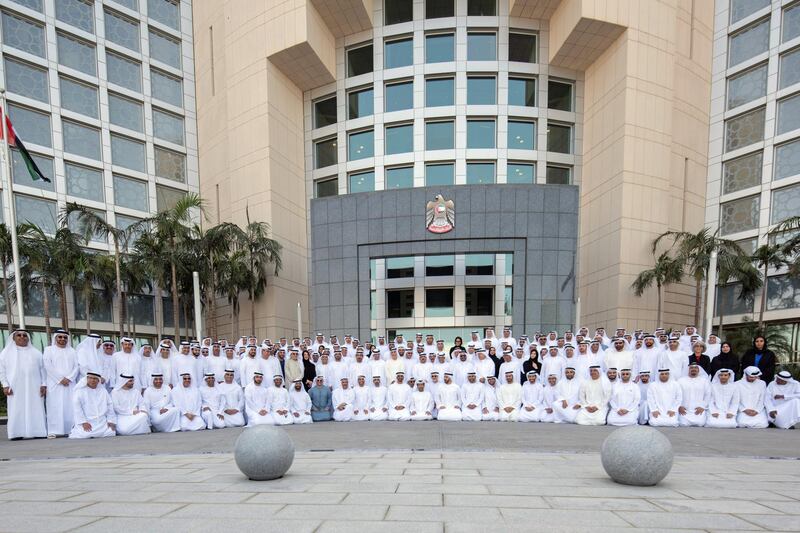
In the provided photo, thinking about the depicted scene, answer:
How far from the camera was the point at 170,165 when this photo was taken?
31594 millimetres

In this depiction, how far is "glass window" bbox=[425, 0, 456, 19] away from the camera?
26.7 m

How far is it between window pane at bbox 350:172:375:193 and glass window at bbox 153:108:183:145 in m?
14.7

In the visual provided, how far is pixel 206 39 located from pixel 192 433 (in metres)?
31.0

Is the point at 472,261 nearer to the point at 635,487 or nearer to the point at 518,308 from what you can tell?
the point at 518,308

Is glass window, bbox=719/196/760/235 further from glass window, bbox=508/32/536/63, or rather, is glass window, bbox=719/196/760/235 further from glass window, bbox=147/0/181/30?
glass window, bbox=147/0/181/30

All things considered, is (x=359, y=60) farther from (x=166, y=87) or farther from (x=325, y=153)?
(x=166, y=87)

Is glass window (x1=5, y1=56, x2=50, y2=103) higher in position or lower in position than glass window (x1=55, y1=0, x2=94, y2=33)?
lower

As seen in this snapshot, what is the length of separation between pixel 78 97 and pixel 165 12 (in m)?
9.71

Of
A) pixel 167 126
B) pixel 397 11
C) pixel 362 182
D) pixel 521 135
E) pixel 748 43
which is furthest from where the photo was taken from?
pixel 167 126

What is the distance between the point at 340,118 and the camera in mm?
28453

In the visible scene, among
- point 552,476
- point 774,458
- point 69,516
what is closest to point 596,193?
point 774,458

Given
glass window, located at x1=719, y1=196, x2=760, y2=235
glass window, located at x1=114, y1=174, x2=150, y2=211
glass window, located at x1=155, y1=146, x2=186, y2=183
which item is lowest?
glass window, located at x1=719, y1=196, x2=760, y2=235

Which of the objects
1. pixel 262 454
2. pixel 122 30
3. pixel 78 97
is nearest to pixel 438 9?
pixel 122 30

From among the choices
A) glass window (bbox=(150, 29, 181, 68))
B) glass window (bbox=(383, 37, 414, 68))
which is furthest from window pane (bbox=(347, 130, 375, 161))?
glass window (bbox=(150, 29, 181, 68))
